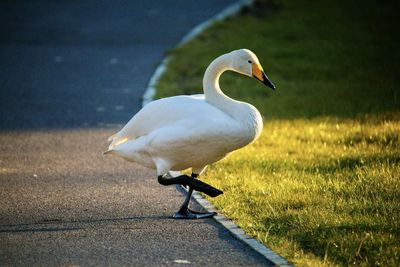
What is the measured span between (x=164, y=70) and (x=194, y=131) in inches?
313

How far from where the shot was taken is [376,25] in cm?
2034

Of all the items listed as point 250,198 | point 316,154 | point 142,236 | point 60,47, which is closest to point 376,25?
point 60,47

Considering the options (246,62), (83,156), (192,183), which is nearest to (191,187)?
(192,183)

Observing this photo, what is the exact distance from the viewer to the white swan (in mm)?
7422

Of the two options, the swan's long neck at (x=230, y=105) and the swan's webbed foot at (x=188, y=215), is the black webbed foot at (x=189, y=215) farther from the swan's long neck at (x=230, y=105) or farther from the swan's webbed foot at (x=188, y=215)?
the swan's long neck at (x=230, y=105)

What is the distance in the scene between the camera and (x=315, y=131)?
11.4 meters

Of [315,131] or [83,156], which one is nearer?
[83,156]

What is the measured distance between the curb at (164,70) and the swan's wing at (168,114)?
0.90 meters

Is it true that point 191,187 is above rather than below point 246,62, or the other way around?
below

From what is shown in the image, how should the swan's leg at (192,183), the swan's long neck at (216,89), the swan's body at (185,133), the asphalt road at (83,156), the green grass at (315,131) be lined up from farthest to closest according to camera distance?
the swan's long neck at (216,89) < the swan's leg at (192,183) < the swan's body at (185,133) < the green grass at (315,131) < the asphalt road at (83,156)

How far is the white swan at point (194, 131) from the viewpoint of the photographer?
24.3 ft

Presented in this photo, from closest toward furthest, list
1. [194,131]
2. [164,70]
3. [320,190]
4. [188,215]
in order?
1. [194,131]
2. [188,215]
3. [320,190]
4. [164,70]

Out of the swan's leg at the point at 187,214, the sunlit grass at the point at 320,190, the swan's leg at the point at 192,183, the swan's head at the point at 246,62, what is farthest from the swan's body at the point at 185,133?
the sunlit grass at the point at 320,190

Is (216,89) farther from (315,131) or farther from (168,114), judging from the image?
(315,131)
